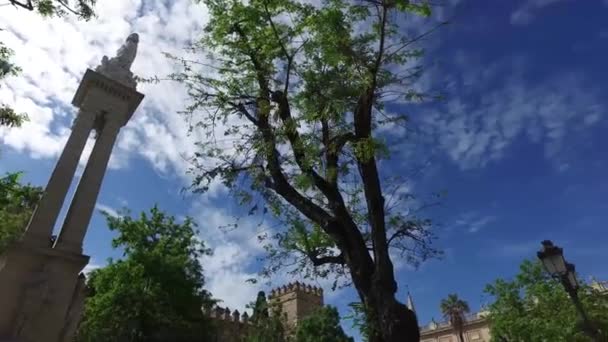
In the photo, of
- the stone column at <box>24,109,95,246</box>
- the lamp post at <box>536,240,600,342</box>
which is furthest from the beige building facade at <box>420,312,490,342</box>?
the stone column at <box>24,109,95,246</box>

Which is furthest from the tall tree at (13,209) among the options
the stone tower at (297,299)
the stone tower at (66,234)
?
the stone tower at (297,299)

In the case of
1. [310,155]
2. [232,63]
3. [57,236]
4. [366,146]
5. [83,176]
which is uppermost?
[83,176]

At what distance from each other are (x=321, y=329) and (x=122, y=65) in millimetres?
26313

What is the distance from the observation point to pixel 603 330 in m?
22.2

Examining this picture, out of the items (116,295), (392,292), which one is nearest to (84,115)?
(116,295)

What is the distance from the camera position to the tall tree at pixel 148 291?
70.6 feet

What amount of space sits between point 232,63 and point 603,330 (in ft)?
81.8

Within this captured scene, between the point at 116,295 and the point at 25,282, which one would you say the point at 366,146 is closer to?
the point at 25,282

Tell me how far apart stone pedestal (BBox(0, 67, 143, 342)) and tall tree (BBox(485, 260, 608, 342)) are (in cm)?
2332

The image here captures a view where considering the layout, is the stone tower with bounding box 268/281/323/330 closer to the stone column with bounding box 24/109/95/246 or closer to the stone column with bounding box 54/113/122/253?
the stone column with bounding box 54/113/122/253

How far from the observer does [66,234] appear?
59.2 feet

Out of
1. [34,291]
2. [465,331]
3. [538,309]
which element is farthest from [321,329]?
[34,291]

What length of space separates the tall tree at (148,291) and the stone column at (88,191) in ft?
16.0

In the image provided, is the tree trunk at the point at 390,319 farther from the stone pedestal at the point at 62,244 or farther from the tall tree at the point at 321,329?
the tall tree at the point at 321,329
